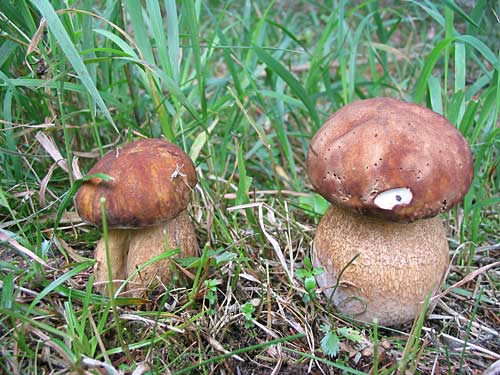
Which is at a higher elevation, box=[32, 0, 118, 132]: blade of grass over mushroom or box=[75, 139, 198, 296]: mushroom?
box=[32, 0, 118, 132]: blade of grass over mushroom

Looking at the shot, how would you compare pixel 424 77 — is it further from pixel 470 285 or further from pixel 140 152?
pixel 140 152

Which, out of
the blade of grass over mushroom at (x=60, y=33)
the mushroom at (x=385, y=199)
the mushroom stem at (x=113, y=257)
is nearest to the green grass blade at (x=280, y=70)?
the mushroom at (x=385, y=199)

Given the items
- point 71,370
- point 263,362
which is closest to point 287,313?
point 263,362

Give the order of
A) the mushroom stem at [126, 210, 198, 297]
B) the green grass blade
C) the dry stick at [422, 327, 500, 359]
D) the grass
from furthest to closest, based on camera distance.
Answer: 1. the green grass blade
2. the mushroom stem at [126, 210, 198, 297]
3. the dry stick at [422, 327, 500, 359]
4. the grass

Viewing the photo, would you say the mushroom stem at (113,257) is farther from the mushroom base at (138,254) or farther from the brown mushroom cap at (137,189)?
the brown mushroom cap at (137,189)

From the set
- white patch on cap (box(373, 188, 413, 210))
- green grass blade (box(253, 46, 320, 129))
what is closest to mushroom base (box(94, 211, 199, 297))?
white patch on cap (box(373, 188, 413, 210))

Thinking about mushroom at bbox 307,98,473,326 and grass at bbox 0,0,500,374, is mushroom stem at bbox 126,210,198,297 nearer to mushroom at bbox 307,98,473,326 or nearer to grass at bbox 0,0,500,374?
grass at bbox 0,0,500,374

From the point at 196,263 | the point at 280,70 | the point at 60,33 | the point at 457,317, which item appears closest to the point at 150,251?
the point at 196,263
